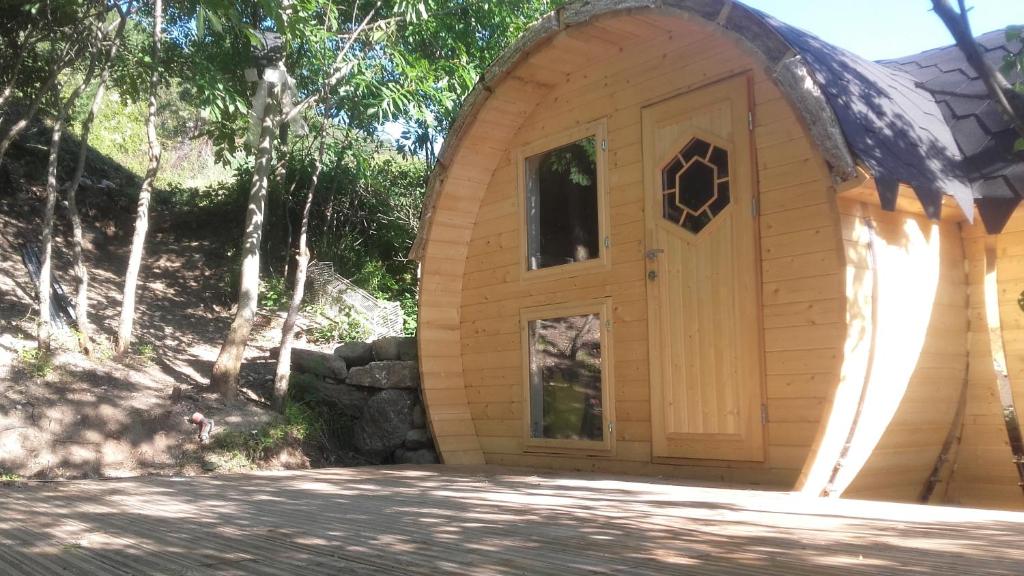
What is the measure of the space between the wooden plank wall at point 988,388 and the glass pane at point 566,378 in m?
2.25

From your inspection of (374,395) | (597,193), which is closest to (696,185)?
(597,193)

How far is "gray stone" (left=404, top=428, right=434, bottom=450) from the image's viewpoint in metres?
6.91

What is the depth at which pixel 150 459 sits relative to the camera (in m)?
6.11

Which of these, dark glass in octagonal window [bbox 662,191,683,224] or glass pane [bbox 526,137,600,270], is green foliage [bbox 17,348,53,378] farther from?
dark glass in octagonal window [bbox 662,191,683,224]

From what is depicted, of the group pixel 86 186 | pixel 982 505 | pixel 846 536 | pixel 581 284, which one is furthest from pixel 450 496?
pixel 86 186

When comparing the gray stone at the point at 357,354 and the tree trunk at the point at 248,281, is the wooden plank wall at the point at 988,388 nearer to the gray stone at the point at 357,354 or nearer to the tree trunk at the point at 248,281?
the gray stone at the point at 357,354

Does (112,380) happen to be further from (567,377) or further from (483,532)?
(483,532)

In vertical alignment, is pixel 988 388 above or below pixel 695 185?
below

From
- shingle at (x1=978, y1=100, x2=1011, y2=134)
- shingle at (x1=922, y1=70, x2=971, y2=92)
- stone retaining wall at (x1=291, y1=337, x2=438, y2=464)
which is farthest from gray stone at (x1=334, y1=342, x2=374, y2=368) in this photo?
shingle at (x1=978, y1=100, x2=1011, y2=134)

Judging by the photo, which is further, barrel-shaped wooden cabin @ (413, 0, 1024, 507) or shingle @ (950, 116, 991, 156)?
shingle @ (950, 116, 991, 156)

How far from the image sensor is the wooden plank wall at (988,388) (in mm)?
4902

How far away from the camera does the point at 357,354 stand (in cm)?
761

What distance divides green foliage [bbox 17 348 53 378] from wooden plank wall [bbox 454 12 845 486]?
294 cm

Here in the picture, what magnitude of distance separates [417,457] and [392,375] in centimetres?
77
